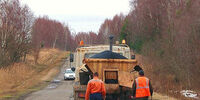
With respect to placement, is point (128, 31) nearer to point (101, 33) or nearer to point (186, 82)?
point (186, 82)

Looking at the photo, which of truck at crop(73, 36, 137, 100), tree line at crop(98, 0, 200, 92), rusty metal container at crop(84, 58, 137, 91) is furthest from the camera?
tree line at crop(98, 0, 200, 92)

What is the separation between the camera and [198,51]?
23438mm

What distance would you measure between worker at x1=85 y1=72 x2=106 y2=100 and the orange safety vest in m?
1.04

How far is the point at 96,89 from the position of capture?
28.7 feet

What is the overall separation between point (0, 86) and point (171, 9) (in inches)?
900

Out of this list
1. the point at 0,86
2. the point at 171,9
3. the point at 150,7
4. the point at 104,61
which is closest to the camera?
the point at 104,61

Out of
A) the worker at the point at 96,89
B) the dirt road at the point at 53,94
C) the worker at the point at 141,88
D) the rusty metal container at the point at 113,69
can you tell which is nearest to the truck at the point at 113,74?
the rusty metal container at the point at 113,69

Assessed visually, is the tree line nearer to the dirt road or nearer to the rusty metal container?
the dirt road

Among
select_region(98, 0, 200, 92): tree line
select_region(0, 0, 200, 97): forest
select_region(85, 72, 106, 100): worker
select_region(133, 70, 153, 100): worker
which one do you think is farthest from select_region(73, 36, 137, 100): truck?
select_region(98, 0, 200, 92): tree line

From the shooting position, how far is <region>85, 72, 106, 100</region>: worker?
8.73 meters

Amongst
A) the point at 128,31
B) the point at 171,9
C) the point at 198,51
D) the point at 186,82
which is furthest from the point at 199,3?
the point at 128,31

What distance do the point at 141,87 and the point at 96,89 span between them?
1340 mm

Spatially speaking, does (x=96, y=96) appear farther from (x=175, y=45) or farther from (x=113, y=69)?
(x=175, y=45)

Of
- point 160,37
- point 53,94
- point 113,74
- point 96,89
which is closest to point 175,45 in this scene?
point 160,37
